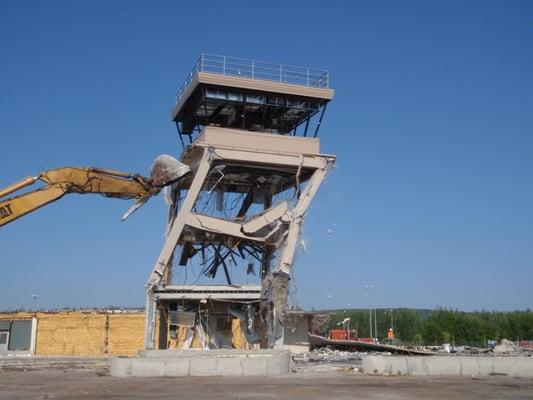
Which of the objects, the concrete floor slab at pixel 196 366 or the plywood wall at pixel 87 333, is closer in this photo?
the concrete floor slab at pixel 196 366

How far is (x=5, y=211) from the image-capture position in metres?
27.4

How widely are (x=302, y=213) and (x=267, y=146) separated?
480 centimetres

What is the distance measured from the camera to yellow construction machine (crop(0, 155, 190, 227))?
1096 inches

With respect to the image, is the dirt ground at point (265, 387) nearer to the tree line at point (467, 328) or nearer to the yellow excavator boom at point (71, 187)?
the yellow excavator boom at point (71, 187)

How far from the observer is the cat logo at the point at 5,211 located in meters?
27.3

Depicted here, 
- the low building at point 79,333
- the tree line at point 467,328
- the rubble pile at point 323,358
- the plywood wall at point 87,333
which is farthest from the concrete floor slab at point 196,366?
the tree line at point 467,328

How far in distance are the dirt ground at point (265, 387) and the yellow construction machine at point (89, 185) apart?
7371mm

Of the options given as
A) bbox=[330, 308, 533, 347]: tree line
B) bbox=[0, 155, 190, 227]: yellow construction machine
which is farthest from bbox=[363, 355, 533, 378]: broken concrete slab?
bbox=[330, 308, 533, 347]: tree line

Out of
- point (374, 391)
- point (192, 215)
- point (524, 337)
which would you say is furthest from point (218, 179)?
point (524, 337)

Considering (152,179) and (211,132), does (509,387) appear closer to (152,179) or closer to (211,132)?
(152,179)

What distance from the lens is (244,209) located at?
1839 inches

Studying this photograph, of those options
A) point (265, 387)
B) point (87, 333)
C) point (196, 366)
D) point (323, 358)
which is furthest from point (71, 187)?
point (87, 333)

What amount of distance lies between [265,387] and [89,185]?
45.8ft

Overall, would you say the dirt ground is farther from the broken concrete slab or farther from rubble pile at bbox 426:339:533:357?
rubble pile at bbox 426:339:533:357
